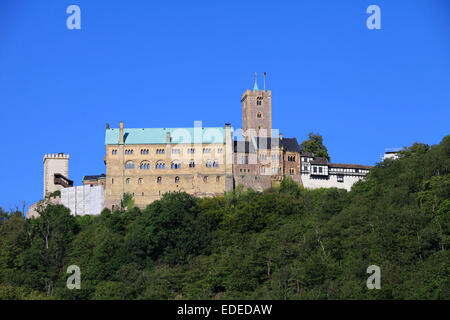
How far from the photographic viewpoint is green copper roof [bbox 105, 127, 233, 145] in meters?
117

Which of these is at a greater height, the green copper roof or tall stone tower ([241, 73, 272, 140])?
tall stone tower ([241, 73, 272, 140])

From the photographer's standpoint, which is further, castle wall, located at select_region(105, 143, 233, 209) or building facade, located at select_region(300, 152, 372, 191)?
building facade, located at select_region(300, 152, 372, 191)

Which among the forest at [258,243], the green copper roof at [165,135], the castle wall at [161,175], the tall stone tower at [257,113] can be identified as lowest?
the forest at [258,243]

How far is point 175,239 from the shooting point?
10362 centimetres

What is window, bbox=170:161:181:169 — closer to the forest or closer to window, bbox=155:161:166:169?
window, bbox=155:161:166:169

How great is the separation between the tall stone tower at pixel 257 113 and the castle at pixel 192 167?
1.16 feet

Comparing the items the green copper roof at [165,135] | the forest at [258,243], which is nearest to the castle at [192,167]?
the green copper roof at [165,135]

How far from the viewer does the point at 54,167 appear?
400 ft

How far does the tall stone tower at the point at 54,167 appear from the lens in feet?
393

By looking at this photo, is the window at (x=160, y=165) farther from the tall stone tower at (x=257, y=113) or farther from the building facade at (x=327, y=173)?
the building facade at (x=327, y=173)

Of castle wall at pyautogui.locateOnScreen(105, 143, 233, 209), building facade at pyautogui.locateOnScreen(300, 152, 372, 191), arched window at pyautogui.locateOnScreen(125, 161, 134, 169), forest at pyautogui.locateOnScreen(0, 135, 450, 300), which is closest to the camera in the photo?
forest at pyautogui.locateOnScreen(0, 135, 450, 300)

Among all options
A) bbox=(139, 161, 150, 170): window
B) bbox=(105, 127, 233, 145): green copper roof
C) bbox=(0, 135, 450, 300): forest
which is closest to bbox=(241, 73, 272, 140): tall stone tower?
bbox=(105, 127, 233, 145): green copper roof
